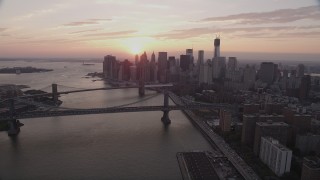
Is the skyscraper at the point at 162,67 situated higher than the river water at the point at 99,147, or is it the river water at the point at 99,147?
the skyscraper at the point at 162,67

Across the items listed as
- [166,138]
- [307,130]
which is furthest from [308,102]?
[166,138]

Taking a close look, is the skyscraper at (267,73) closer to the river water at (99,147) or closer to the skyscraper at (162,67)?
the skyscraper at (162,67)

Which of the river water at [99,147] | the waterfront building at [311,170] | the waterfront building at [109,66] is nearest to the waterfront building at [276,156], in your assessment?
the waterfront building at [311,170]

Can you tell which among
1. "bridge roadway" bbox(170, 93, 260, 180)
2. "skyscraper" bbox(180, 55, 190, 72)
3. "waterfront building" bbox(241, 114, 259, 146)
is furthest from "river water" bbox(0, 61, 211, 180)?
"skyscraper" bbox(180, 55, 190, 72)

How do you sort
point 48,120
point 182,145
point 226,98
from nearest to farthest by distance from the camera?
point 182,145 → point 48,120 → point 226,98

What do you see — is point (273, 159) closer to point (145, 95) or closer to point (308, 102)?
point (308, 102)
